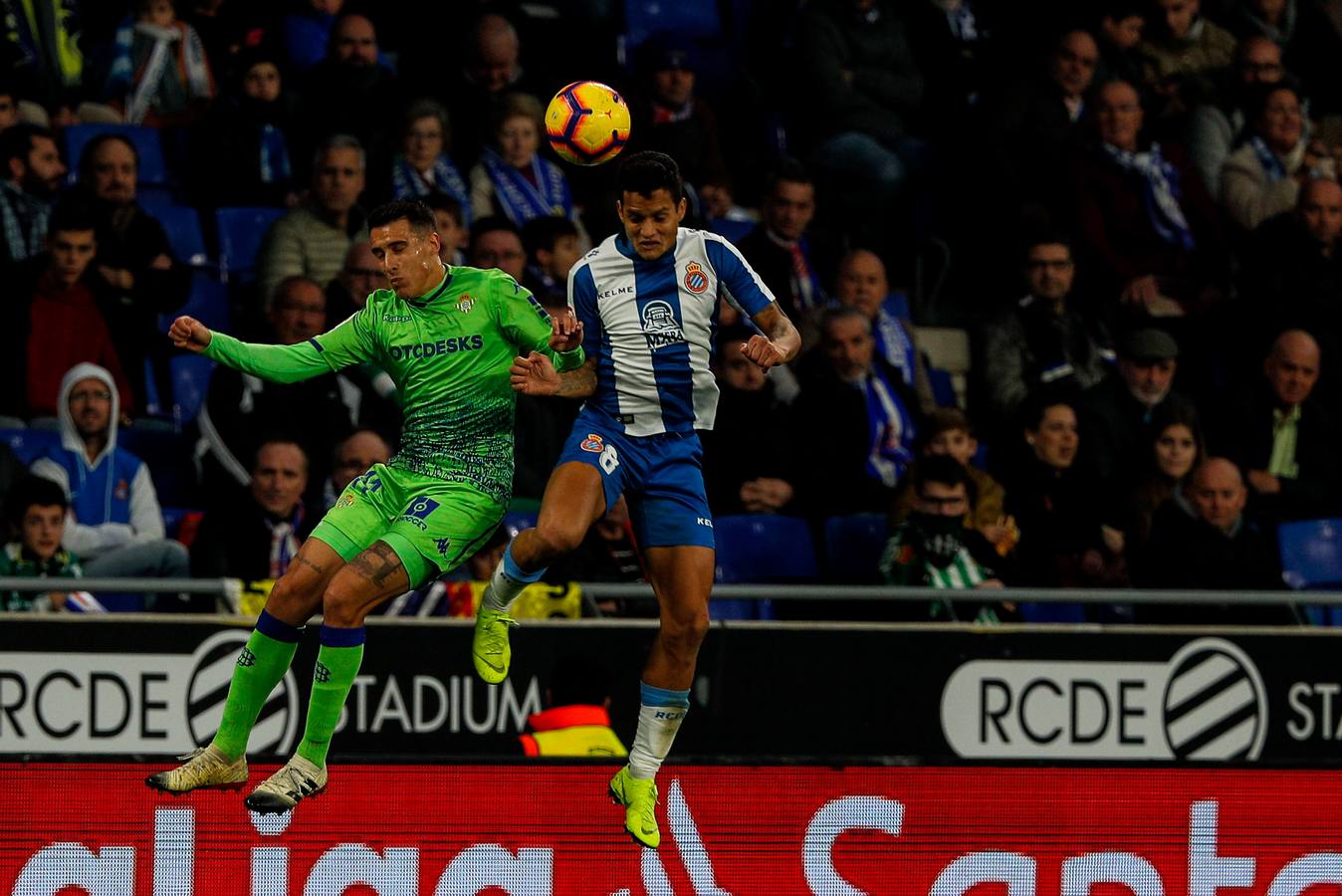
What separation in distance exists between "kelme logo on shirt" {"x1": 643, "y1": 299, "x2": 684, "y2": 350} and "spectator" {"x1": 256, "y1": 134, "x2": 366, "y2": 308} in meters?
4.70

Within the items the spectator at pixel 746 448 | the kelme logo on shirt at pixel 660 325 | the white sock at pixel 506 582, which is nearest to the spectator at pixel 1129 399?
the spectator at pixel 746 448

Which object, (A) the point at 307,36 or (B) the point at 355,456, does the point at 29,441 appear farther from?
(A) the point at 307,36

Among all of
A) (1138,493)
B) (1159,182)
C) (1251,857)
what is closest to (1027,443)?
(1138,493)

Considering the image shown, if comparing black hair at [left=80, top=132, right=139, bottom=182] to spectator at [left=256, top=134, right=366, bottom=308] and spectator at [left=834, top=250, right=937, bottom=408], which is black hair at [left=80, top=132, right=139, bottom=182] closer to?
spectator at [left=256, top=134, right=366, bottom=308]

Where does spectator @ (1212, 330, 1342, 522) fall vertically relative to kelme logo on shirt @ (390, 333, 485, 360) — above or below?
above

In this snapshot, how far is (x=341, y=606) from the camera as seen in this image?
29.2 feet

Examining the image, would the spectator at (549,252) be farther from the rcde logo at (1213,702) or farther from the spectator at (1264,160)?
the spectator at (1264,160)

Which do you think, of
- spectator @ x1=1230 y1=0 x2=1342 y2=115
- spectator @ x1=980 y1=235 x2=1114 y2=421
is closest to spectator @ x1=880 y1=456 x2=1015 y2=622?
spectator @ x1=980 y1=235 x2=1114 y2=421

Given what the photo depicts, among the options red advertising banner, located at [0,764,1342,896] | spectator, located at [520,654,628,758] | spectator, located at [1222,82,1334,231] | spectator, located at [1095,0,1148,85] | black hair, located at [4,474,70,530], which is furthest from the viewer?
spectator, located at [1095,0,1148,85]

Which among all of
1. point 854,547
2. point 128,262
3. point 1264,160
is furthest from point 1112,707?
point 128,262

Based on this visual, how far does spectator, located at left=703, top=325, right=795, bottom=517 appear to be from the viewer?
43.3 ft

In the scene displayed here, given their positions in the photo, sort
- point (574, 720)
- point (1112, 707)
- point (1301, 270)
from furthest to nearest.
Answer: point (1301, 270) → point (1112, 707) → point (574, 720)

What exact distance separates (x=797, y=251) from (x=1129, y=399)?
→ 2.18 metres

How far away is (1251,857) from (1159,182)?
7407 mm
